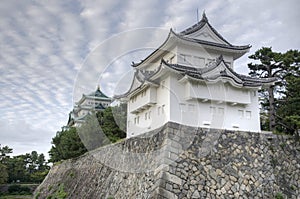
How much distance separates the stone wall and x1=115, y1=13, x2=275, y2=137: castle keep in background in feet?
16.8

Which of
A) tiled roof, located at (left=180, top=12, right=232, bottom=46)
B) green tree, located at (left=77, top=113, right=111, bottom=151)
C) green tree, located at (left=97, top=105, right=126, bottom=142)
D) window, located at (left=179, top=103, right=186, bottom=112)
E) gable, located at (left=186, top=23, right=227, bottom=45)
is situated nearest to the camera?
window, located at (left=179, top=103, right=186, bottom=112)

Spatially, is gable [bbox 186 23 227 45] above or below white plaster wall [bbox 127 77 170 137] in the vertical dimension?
above

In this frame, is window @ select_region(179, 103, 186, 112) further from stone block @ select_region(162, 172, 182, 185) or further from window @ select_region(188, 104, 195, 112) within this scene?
stone block @ select_region(162, 172, 182, 185)

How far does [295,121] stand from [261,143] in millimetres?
4311

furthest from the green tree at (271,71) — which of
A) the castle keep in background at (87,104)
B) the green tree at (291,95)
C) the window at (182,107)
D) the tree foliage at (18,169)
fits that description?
the tree foliage at (18,169)

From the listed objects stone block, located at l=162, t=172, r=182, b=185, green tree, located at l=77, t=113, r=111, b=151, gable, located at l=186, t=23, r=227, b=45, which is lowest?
stone block, located at l=162, t=172, r=182, b=185

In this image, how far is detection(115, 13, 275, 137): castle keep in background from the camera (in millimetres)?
13453

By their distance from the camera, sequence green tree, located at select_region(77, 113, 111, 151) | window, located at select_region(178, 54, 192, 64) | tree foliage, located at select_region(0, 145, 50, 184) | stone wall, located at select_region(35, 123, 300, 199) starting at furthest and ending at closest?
1. tree foliage, located at select_region(0, 145, 50, 184)
2. green tree, located at select_region(77, 113, 111, 151)
3. window, located at select_region(178, 54, 192, 64)
4. stone wall, located at select_region(35, 123, 300, 199)

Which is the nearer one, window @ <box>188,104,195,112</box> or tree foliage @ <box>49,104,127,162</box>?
window @ <box>188,104,195,112</box>

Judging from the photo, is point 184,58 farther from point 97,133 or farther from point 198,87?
point 97,133

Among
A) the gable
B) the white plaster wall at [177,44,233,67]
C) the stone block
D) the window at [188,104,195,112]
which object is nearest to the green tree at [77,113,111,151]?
the window at [188,104,195,112]

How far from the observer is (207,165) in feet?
23.6

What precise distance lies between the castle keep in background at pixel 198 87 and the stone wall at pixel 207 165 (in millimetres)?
5120

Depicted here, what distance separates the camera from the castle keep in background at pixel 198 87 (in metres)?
13.5
